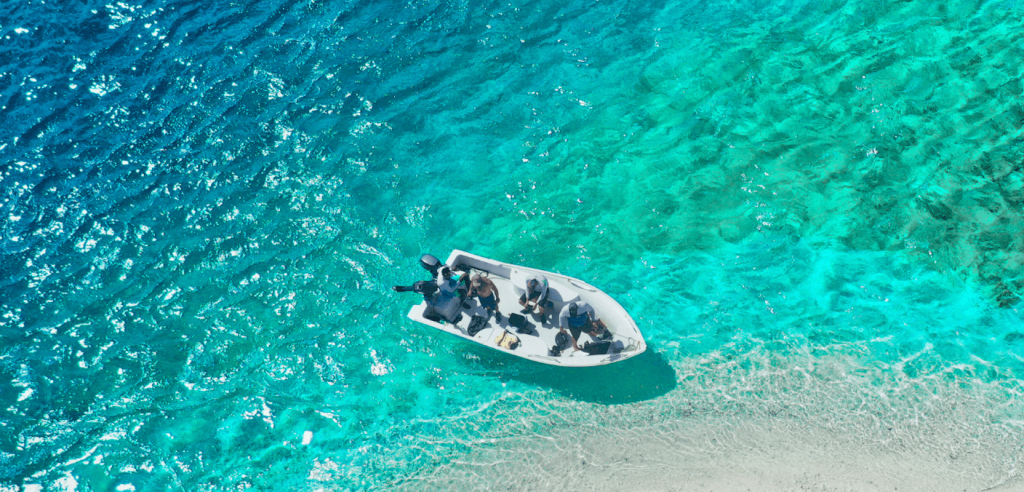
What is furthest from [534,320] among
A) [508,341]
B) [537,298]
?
[508,341]

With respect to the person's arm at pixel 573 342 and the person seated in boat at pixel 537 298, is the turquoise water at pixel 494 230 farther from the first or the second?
the person seated in boat at pixel 537 298

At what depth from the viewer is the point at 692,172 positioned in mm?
20125

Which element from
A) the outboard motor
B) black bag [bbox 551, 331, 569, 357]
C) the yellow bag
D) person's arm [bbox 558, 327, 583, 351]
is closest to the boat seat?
person's arm [bbox 558, 327, 583, 351]

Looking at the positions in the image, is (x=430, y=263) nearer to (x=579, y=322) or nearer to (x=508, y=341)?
(x=508, y=341)

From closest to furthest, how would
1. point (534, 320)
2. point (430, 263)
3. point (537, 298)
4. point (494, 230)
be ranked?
point (537, 298)
point (430, 263)
point (534, 320)
point (494, 230)

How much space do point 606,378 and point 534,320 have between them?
247cm

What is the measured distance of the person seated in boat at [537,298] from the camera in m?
16.1

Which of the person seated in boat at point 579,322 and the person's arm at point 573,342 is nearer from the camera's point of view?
the person seated in boat at point 579,322

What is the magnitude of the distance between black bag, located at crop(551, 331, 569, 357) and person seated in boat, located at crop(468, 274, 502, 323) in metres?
1.74

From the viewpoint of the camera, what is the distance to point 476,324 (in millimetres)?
16234

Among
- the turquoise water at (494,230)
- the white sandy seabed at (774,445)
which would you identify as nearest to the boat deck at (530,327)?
the turquoise water at (494,230)

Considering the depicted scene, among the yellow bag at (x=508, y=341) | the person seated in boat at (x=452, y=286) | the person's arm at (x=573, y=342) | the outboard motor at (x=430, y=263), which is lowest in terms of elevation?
the person's arm at (x=573, y=342)

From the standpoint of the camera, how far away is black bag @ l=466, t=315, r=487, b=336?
16156mm

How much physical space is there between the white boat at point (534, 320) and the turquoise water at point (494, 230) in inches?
47.2
